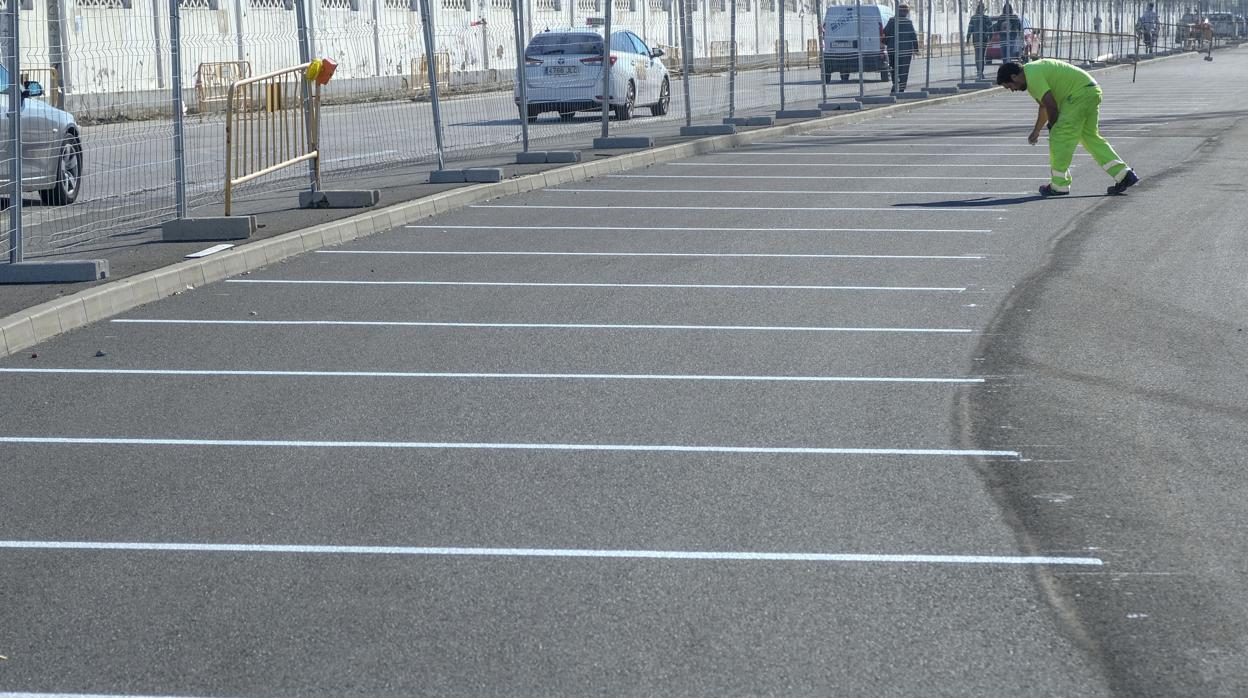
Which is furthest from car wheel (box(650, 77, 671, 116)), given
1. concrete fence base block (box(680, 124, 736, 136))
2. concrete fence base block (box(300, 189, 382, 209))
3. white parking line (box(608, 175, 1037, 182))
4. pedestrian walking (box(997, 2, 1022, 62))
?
concrete fence base block (box(300, 189, 382, 209))

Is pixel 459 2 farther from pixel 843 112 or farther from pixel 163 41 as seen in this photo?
pixel 843 112

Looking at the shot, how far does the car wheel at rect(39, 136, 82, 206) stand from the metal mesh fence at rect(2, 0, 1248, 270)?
0.03 metres

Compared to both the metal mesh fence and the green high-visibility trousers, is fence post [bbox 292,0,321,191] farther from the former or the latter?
the green high-visibility trousers

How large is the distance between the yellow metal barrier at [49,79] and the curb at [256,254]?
105 inches

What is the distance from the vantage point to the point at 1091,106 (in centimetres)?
1619

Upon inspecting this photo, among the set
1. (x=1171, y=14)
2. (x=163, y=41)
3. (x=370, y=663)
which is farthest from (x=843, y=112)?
(x=1171, y=14)

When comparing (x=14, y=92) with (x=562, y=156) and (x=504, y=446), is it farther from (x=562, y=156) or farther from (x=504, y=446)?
(x=562, y=156)

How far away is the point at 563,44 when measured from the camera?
89.5ft

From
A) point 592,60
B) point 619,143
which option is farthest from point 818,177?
point 592,60

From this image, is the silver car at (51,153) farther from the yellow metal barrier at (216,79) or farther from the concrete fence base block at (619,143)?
the concrete fence base block at (619,143)

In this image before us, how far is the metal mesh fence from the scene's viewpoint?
14203mm

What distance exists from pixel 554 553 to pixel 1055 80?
12216 millimetres

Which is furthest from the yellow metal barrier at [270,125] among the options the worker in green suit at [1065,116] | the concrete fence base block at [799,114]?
the concrete fence base block at [799,114]

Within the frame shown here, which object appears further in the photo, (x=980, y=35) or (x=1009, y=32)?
(x=1009, y=32)
